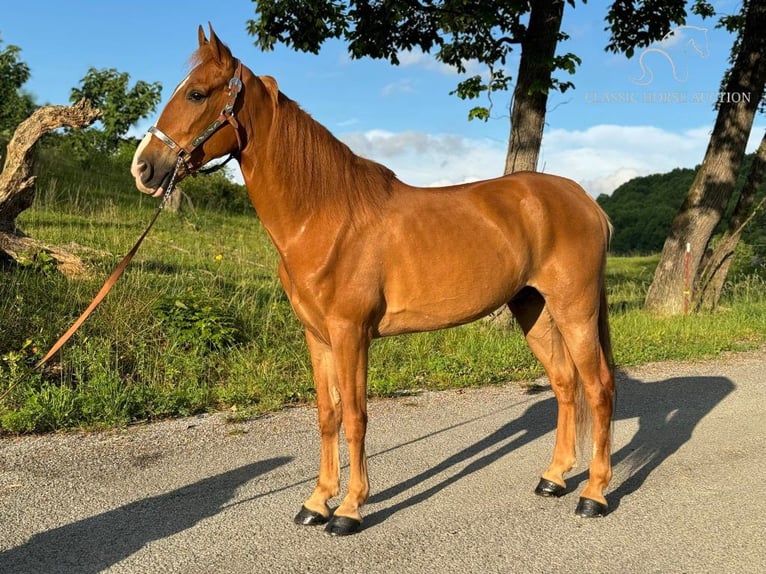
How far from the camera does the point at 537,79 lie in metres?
7.88

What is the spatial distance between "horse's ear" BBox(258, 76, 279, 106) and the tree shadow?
7.08 feet

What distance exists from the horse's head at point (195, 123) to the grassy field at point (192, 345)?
8.21 feet

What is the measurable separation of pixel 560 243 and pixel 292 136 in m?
1.68

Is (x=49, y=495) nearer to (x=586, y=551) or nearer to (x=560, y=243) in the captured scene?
(x=586, y=551)

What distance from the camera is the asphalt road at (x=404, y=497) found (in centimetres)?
310

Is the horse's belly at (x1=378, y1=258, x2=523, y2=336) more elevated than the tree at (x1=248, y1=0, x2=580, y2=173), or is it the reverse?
the tree at (x1=248, y1=0, x2=580, y2=173)

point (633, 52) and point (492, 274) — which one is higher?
point (633, 52)

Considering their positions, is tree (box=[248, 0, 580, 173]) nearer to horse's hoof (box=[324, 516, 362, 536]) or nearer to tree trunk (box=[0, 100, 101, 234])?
tree trunk (box=[0, 100, 101, 234])

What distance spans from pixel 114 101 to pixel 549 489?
33558mm

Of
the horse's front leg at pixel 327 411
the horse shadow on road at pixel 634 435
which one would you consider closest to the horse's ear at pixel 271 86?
the horse's front leg at pixel 327 411

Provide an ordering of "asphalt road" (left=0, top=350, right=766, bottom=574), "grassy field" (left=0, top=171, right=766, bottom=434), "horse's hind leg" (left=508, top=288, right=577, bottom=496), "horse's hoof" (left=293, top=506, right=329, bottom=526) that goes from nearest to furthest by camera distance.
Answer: "asphalt road" (left=0, top=350, right=766, bottom=574), "horse's hoof" (left=293, top=506, right=329, bottom=526), "horse's hind leg" (left=508, top=288, right=577, bottom=496), "grassy field" (left=0, top=171, right=766, bottom=434)

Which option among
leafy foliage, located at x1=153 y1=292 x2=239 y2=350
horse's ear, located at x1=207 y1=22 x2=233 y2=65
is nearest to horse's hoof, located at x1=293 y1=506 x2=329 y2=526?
Result: horse's ear, located at x1=207 y1=22 x2=233 y2=65

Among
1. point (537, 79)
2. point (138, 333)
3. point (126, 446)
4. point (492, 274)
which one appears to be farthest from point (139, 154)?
point (537, 79)

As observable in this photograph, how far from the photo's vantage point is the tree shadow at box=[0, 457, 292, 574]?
299 centimetres
